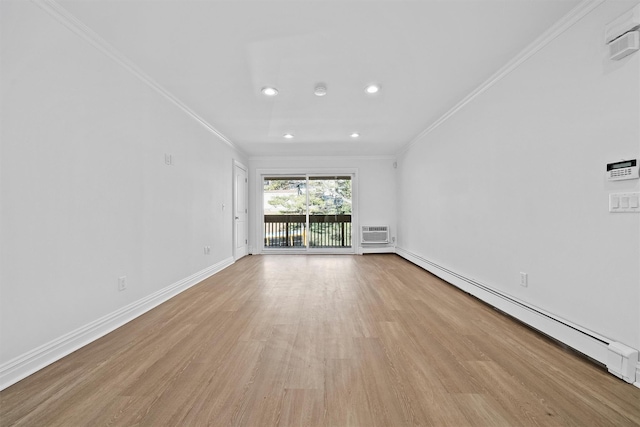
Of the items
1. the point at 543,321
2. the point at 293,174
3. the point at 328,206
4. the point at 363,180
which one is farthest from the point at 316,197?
the point at 543,321

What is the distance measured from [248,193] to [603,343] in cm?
592

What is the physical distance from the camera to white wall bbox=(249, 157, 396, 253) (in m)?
6.27

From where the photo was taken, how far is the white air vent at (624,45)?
1.46 m

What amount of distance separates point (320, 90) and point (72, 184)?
92.1 inches

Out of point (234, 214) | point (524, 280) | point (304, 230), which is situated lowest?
point (524, 280)

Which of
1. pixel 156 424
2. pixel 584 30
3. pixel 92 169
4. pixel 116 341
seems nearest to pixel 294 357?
pixel 156 424

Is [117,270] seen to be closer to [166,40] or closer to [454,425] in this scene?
[166,40]

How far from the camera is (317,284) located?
350 cm

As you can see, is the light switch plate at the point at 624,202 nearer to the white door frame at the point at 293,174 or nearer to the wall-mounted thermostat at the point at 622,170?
the wall-mounted thermostat at the point at 622,170

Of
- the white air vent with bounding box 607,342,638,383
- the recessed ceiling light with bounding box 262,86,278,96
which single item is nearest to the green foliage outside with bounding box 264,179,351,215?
the recessed ceiling light with bounding box 262,86,278,96

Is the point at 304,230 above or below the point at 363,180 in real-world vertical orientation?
below

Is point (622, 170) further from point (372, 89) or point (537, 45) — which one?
point (372, 89)

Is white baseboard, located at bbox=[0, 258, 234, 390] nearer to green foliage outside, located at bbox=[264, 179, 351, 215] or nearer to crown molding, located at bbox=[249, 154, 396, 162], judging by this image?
green foliage outside, located at bbox=[264, 179, 351, 215]

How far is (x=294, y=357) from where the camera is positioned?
1.71 m
